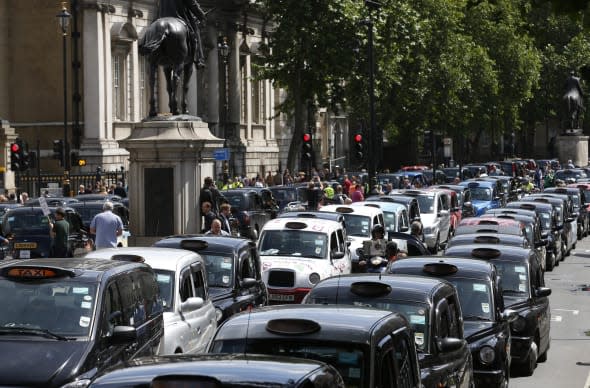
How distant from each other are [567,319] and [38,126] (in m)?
39.9

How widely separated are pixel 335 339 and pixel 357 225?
69.3 feet

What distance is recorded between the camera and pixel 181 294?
16.1m

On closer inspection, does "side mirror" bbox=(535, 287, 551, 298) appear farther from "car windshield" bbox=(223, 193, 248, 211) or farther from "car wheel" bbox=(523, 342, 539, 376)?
"car windshield" bbox=(223, 193, 248, 211)

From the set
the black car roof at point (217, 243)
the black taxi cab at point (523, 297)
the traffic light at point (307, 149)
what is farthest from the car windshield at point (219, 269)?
the traffic light at point (307, 149)

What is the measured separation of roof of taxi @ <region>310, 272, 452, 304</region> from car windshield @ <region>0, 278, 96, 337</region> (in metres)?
2.16

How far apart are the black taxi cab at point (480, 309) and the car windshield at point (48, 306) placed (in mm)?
5075

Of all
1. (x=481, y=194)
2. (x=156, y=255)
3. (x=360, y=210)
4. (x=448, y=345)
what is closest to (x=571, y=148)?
(x=481, y=194)

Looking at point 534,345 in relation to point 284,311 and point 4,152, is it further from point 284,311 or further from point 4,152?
point 4,152

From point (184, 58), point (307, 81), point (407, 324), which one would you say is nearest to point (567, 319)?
point (184, 58)

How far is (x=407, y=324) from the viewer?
1077 centimetres

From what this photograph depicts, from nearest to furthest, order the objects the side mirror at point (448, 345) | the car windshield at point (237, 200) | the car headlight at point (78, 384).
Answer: the car headlight at point (78, 384), the side mirror at point (448, 345), the car windshield at point (237, 200)

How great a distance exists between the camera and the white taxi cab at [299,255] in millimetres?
24016

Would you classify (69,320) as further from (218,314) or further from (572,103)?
(572,103)

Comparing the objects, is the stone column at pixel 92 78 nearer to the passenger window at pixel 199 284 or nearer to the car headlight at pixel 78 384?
the passenger window at pixel 199 284
